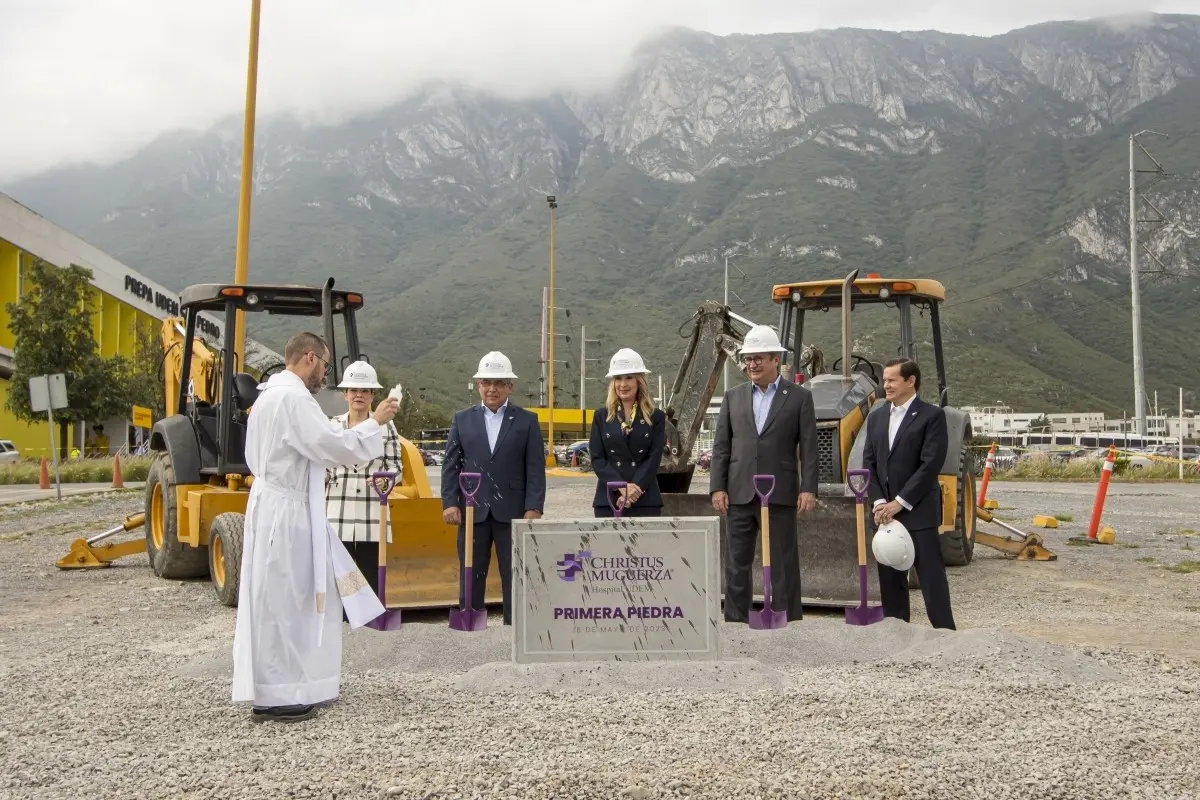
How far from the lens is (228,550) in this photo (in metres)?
8.54

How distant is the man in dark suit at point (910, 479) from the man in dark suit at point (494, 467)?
2178 millimetres

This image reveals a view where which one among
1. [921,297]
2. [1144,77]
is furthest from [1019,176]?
[921,297]

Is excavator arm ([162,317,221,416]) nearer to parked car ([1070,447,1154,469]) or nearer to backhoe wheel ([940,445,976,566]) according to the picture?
backhoe wheel ([940,445,976,566])

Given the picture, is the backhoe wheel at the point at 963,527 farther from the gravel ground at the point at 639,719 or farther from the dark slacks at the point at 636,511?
the dark slacks at the point at 636,511

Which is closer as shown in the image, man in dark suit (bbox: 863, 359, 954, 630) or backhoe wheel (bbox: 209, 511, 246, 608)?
man in dark suit (bbox: 863, 359, 954, 630)

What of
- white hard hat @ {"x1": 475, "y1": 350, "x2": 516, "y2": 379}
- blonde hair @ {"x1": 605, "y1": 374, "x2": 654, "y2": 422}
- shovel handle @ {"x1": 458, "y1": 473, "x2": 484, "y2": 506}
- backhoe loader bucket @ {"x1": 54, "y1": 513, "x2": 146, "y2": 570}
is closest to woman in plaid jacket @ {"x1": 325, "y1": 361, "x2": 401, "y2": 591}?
shovel handle @ {"x1": 458, "y1": 473, "x2": 484, "y2": 506}

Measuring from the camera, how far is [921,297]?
11258mm

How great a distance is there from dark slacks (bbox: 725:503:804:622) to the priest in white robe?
9.56 ft

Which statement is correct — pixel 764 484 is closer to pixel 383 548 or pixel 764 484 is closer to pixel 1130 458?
pixel 383 548

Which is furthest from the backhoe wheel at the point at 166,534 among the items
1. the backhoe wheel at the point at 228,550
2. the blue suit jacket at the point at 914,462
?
the blue suit jacket at the point at 914,462

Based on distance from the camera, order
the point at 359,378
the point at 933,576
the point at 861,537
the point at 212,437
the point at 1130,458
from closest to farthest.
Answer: the point at 933,576, the point at 861,537, the point at 359,378, the point at 212,437, the point at 1130,458

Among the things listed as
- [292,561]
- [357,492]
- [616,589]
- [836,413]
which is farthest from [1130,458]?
[292,561]

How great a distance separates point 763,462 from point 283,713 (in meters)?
3.50

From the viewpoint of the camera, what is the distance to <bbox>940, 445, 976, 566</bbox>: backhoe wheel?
1121 cm
